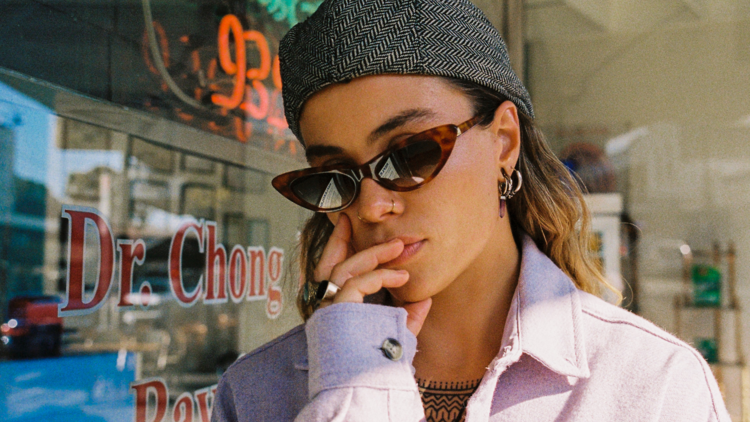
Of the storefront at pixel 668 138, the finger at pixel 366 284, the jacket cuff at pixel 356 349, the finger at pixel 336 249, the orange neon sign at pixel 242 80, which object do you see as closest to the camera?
the jacket cuff at pixel 356 349

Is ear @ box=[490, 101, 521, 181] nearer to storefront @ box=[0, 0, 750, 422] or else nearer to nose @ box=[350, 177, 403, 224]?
nose @ box=[350, 177, 403, 224]

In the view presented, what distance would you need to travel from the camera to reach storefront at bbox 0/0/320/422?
1896mm

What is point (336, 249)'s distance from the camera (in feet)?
5.07

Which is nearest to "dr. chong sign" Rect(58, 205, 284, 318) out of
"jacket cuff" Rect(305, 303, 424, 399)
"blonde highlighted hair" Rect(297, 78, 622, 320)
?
"blonde highlighted hair" Rect(297, 78, 622, 320)

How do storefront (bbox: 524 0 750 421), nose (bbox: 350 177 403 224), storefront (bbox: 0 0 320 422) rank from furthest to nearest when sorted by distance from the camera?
storefront (bbox: 524 0 750 421) → storefront (bbox: 0 0 320 422) → nose (bbox: 350 177 403 224)

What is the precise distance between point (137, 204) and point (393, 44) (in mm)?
1405

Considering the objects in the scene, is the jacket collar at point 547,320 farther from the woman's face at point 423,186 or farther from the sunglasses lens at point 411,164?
the sunglasses lens at point 411,164

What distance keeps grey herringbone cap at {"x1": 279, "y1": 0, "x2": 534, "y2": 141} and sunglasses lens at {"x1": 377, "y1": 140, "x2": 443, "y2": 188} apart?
17 cm

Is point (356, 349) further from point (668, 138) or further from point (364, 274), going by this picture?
point (668, 138)

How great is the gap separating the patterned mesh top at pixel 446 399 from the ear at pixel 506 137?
52 centimetres

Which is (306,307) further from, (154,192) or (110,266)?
(154,192)

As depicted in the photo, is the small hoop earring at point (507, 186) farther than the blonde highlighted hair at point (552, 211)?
No

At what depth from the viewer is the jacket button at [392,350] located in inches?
47.4

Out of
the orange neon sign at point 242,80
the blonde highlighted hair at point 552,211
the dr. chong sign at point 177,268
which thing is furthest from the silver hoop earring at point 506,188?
the orange neon sign at point 242,80
